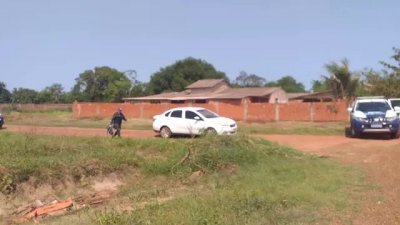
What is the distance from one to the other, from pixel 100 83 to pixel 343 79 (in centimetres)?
5354

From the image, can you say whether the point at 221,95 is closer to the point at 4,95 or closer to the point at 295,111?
the point at 295,111

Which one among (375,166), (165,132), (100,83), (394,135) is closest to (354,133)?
(394,135)

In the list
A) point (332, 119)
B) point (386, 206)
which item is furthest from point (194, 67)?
point (386, 206)

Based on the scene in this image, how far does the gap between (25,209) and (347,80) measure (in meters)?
39.2

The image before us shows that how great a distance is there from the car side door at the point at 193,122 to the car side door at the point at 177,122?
0.85 feet

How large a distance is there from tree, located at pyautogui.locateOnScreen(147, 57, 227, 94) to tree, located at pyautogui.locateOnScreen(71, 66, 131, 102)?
464 centimetres

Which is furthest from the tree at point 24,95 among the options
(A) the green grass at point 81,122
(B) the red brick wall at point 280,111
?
(B) the red brick wall at point 280,111

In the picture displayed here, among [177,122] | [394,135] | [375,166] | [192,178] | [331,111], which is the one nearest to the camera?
[192,178]

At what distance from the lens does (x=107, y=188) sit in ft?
41.5

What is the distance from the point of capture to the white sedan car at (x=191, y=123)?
21.6 meters

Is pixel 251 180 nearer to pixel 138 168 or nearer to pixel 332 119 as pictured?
pixel 138 168

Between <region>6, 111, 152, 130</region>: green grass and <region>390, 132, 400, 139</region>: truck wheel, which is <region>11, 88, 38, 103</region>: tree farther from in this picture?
<region>390, 132, 400, 139</region>: truck wheel

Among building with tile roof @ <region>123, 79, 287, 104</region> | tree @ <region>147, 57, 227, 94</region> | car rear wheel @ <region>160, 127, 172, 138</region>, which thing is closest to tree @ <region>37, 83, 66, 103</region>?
tree @ <region>147, 57, 227, 94</region>

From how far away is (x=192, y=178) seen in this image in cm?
1262
